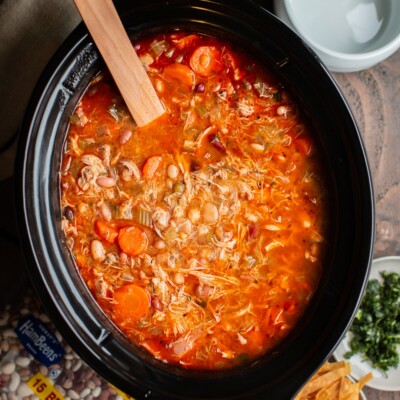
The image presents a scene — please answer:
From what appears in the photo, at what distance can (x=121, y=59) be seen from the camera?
261 centimetres

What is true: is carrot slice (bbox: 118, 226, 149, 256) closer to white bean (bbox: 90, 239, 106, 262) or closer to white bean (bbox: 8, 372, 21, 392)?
white bean (bbox: 90, 239, 106, 262)

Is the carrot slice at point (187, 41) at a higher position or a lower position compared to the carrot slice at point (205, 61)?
higher

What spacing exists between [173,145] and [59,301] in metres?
0.80

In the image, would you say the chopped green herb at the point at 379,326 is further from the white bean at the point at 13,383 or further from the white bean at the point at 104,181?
the white bean at the point at 13,383

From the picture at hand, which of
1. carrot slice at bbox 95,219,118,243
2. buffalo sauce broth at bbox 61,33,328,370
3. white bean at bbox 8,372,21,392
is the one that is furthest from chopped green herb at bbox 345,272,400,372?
white bean at bbox 8,372,21,392

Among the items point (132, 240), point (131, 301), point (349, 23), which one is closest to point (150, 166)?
point (132, 240)

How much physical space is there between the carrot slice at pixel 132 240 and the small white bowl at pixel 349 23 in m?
1.22

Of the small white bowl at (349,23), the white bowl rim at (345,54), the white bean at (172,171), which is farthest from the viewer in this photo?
the small white bowl at (349,23)

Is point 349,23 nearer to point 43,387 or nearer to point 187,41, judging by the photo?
point 187,41

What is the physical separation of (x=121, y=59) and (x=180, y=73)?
0.28 metres

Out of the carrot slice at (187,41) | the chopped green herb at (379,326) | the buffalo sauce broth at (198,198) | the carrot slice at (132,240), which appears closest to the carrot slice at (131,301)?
the buffalo sauce broth at (198,198)

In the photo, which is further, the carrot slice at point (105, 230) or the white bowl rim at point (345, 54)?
the white bowl rim at point (345, 54)

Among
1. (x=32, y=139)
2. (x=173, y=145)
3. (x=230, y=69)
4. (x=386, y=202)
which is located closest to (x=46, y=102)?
(x=32, y=139)

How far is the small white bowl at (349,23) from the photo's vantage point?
10.3 feet
